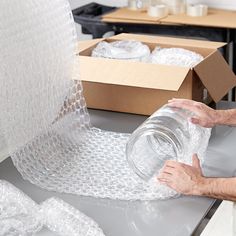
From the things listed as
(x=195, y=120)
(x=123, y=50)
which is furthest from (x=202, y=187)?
(x=123, y=50)

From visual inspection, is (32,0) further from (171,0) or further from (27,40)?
(171,0)

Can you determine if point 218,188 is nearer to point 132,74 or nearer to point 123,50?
point 132,74

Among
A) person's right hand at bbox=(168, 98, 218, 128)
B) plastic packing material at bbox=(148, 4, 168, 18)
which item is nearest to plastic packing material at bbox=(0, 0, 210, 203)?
person's right hand at bbox=(168, 98, 218, 128)

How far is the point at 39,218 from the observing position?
3.63 ft

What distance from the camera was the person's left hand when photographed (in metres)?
1.17

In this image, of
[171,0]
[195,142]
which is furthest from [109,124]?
[171,0]

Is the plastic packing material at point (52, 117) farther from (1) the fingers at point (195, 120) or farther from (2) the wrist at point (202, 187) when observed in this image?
(1) the fingers at point (195, 120)

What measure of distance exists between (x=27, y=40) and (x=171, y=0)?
218cm

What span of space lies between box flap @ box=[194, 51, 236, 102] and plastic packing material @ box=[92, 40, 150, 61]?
0.78 feet

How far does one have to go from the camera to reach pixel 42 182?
1278 millimetres

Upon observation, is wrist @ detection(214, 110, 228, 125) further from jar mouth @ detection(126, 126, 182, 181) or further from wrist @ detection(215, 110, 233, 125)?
jar mouth @ detection(126, 126, 182, 181)

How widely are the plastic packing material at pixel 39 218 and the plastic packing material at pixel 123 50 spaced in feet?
2.17

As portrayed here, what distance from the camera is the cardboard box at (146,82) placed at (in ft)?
4.81

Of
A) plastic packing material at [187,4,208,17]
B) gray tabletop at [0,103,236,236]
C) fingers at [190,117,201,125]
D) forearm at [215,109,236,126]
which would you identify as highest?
fingers at [190,117,201,125]
